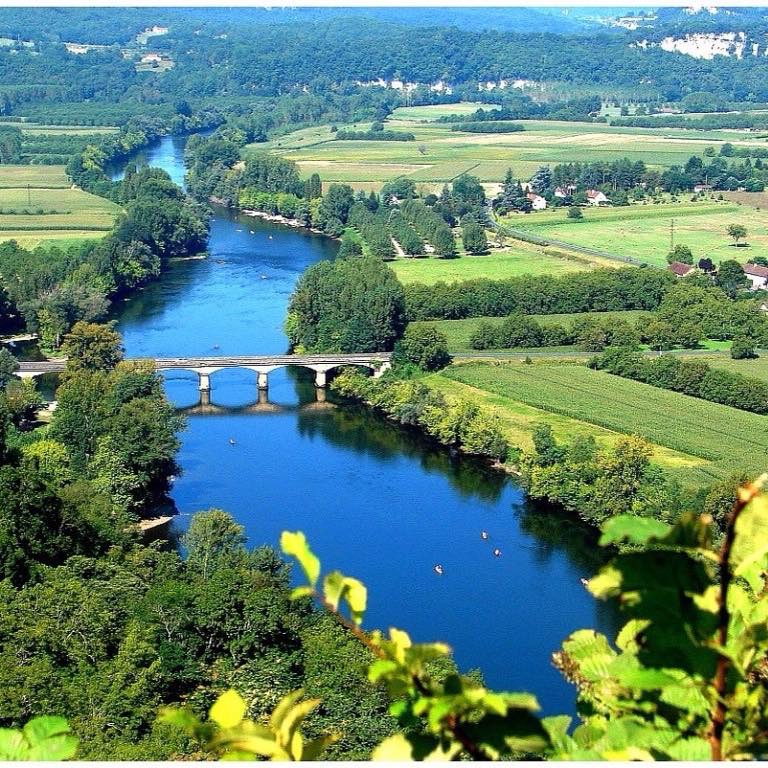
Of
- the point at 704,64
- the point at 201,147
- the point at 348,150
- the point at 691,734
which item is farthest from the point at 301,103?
the point at 691,734

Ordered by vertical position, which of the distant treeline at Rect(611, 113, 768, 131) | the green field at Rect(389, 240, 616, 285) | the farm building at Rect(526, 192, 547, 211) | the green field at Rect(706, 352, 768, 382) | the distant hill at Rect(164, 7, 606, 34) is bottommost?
the green field at Rect(706, 352, 768, 382)

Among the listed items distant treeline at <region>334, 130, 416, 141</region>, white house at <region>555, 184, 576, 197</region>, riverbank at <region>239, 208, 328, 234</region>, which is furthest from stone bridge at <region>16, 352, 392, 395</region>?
distant treeline at <region>334, 130, 416, 141</region>

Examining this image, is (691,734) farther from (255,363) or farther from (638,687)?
(255,363)

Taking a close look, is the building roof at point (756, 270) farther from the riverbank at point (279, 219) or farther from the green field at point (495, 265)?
the riverbank at point (279, 219)

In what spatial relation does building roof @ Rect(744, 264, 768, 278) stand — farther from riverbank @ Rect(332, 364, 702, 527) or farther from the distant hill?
the distant hill

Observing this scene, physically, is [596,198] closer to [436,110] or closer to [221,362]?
[221,362]

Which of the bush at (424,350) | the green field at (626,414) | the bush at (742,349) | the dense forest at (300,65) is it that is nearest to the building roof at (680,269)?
the bush at (742,349)
